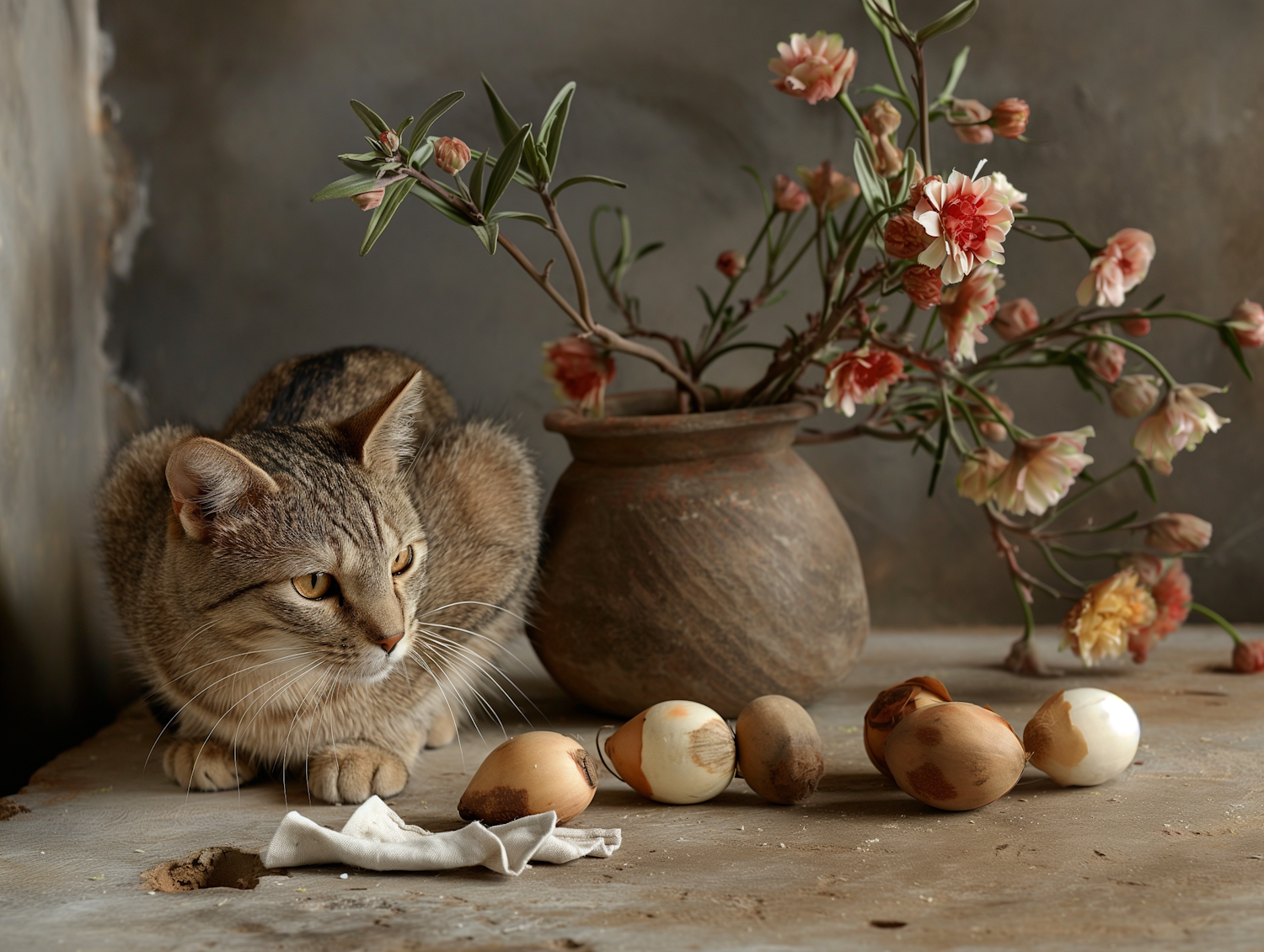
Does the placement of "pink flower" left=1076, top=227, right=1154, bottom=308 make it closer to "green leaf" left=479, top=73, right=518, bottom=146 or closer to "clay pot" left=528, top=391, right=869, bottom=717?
"clay pot" left=528, top=391, right=869, bottom=717

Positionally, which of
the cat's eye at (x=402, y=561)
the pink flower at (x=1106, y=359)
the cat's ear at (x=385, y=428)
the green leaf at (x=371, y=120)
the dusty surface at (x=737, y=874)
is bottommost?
the dusty surface at (x=737, y=874)

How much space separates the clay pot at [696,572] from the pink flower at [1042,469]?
0.24m

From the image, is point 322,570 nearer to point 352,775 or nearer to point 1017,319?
point 352,775

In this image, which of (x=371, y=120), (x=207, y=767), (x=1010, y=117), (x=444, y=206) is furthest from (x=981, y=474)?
(x=207, y=767)

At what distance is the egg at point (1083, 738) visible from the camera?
1.08 m

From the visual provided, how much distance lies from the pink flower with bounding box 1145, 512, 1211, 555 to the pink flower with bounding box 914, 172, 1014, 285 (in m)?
0.58

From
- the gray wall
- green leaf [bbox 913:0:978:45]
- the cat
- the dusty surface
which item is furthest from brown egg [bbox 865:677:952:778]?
the gray wall

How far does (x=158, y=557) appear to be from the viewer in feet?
4.02

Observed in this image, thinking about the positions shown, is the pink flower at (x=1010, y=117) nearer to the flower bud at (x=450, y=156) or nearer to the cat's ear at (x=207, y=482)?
the flower bud at (x=450, y=156)

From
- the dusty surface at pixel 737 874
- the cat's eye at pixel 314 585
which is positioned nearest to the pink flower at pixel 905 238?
the dusty surface at pixel 737 874

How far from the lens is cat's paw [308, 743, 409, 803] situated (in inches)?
45.5

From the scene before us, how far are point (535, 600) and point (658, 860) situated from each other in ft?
1.67

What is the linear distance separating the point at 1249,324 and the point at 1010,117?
423mm

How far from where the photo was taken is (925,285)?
46.3 inches
